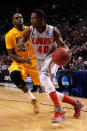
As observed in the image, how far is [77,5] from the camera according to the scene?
704 inches

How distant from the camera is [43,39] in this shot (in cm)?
313

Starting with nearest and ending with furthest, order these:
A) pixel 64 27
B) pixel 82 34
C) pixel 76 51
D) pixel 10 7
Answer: pixel 76 51
pixel 82 34
pixel 64 27
pixel 10 7

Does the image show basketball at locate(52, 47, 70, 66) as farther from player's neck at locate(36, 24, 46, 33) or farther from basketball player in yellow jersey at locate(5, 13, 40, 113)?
basketball player in yellow jersey at locate(5, 13, 40, 113)

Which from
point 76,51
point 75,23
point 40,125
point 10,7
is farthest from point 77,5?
point 40,125

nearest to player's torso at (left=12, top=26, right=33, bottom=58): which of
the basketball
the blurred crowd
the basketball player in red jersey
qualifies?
the basketball player in red jersey

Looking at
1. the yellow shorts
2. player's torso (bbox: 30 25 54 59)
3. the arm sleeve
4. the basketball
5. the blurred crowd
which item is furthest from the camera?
the blurred crowd

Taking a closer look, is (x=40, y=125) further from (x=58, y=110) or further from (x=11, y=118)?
(x=11, y=118)

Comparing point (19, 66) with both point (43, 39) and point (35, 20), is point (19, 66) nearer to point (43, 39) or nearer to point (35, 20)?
point (43, 39)

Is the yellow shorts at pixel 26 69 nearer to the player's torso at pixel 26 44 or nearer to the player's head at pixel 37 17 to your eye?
the player's torso at pixel 26 44

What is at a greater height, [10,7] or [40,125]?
[10,7]

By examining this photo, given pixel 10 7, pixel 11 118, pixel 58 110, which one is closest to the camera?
pixel 58 110

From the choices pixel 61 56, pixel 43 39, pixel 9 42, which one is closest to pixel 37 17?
pixel 43 39

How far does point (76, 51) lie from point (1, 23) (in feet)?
40.8

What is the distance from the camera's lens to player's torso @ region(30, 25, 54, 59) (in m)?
3.11
